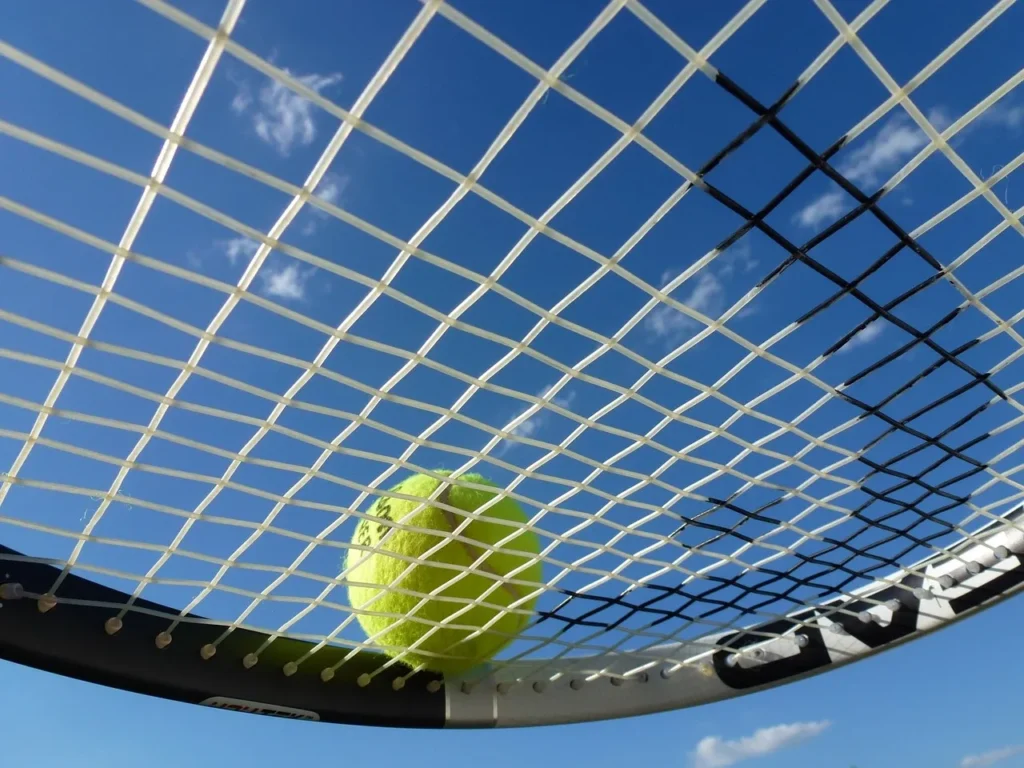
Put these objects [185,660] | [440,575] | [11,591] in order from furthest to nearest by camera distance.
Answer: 1. [440,575]
2. [185,660]
3. [11,591]

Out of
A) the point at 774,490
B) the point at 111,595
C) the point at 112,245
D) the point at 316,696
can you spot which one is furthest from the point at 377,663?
the point at 112,245

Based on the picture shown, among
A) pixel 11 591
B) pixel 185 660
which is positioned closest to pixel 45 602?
pixel 11 591

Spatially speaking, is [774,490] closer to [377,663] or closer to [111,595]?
[377,663]

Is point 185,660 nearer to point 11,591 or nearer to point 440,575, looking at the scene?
point 11,591

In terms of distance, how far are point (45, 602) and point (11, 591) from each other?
53mm

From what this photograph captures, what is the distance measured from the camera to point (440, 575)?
1489 mm

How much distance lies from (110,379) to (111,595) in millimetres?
445

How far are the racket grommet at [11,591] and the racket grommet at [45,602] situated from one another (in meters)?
0.03

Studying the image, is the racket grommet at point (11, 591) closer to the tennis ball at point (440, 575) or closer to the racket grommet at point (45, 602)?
the racket grommet at point (45, 602)

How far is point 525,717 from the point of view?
1687 millimetres

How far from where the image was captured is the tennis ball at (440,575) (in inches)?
58.4

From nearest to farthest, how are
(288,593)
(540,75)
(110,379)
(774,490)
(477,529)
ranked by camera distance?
(540,75), (110,379), (288,593), (774,490), (477,529)

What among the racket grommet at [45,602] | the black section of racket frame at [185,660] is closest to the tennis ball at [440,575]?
the black section of racket frame at [185,660]

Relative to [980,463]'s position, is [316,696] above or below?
below
